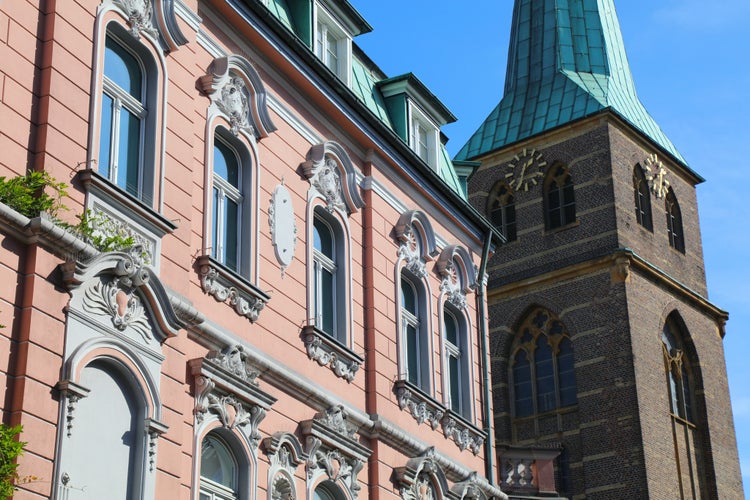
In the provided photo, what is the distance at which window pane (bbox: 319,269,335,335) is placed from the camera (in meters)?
18.8

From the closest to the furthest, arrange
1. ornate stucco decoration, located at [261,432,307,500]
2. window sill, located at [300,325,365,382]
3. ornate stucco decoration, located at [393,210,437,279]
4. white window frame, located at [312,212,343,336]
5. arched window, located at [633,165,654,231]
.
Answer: ornate stucco decoration, located at [261,432,307,500]
window sill, located at [300,325,365,382]
white window frame, located at [312,212,343,336]
ornate stucco decoration, located at [393,210,437,279]
arched window, located at [633,165,654,231]

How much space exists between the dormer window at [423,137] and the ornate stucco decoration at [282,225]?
5042 millimetres

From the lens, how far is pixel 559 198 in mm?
42875

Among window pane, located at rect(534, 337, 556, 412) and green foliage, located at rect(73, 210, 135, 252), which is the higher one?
window pane, located at rect(534, 337, 556, 412)

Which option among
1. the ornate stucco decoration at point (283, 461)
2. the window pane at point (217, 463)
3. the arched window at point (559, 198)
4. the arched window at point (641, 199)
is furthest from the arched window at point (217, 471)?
the arched window at point (641, 199)

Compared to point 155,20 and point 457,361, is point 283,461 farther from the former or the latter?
point 457,361

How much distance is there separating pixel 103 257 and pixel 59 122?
1.33 metres

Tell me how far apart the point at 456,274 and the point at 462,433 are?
106 inches

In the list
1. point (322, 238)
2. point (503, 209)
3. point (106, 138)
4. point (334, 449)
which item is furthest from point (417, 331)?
point (503, 209)

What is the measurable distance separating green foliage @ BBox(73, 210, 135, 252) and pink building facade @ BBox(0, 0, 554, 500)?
0.08 metres

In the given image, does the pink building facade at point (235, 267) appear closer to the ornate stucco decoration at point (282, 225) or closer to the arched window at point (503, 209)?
the ornate stucco decoration at point (282, 225)

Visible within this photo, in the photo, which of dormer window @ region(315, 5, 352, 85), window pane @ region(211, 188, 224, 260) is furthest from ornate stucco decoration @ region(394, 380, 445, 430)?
dormer window @ region(315, 5, 352, 85)

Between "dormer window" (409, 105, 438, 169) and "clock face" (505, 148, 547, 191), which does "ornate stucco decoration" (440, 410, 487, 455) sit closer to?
"dormer window" (409, 105, 438, 169)

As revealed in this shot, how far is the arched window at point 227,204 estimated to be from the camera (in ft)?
54.9
